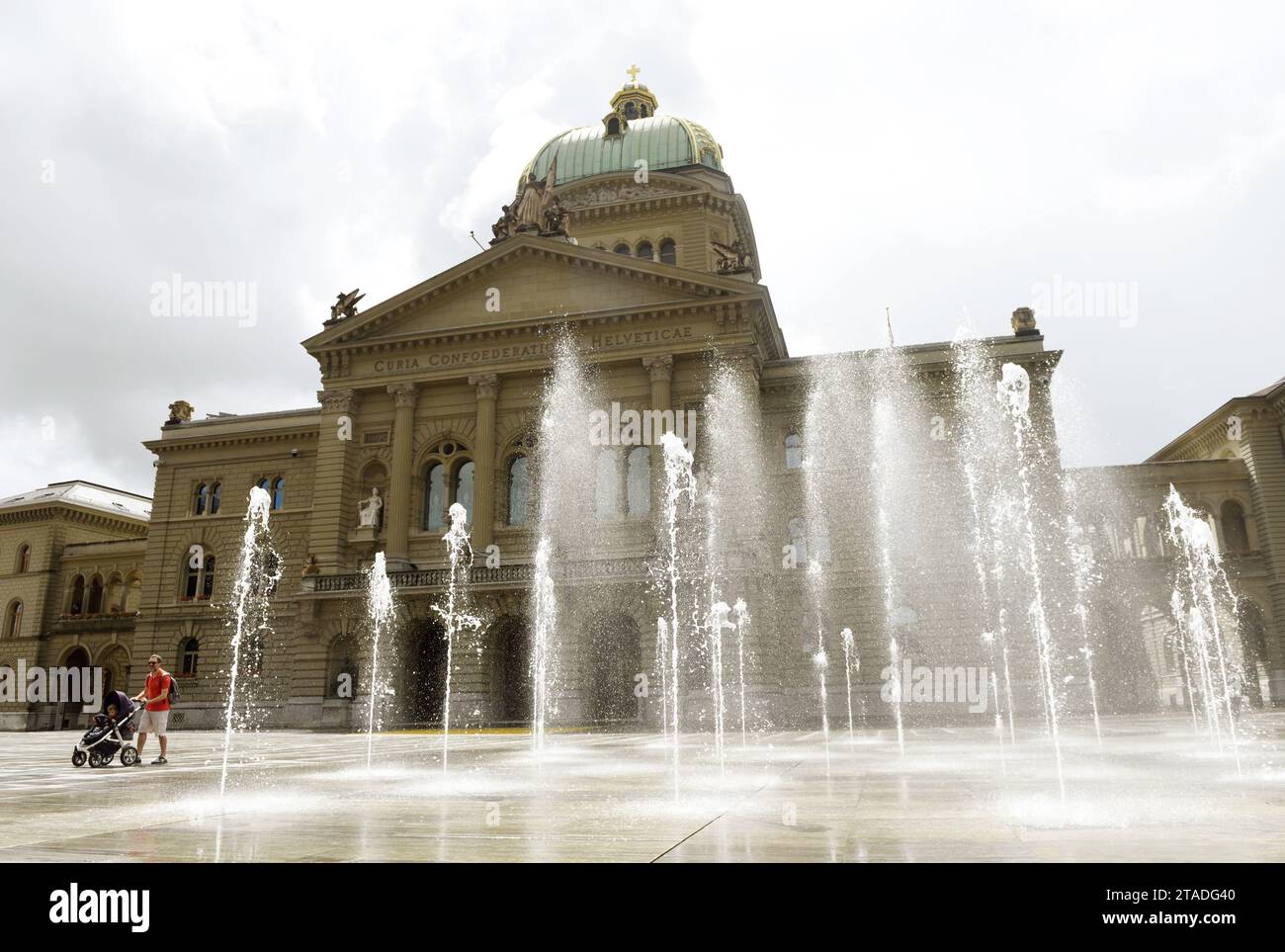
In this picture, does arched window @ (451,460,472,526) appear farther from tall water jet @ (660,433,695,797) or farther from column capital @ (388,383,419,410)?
tall water jet @ (660,433,695,797)

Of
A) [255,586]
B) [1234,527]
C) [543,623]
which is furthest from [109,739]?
[1234,527]

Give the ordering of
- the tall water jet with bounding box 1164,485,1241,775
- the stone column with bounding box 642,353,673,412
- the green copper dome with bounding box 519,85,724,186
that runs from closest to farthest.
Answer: the stone column with bounding box 642,353,673,412
the tall water jet with bounding box 1164,485,1241,775
the green copper dome with bounding box 519,85,724,186

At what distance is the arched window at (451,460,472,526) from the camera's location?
36156 millimetres

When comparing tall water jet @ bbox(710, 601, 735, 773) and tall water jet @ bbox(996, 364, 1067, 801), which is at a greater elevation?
tall water jet @ bbox(996, 364, 1067, 801)

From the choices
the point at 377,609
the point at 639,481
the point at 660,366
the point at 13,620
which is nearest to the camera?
the point at 377,609

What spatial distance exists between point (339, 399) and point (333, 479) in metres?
3.50

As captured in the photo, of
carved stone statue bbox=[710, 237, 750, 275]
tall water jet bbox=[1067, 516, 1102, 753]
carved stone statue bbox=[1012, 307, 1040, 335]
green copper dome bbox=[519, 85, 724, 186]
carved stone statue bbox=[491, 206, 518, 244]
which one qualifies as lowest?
tall water jet bbox=[1067, 516, 1102, 753]

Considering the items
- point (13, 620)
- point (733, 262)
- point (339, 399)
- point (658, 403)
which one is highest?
point (733, 262)

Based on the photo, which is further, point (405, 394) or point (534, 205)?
point (534, 205)

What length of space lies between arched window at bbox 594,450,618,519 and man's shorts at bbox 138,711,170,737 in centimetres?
2076

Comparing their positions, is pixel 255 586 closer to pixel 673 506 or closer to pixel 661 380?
pixel 673 506

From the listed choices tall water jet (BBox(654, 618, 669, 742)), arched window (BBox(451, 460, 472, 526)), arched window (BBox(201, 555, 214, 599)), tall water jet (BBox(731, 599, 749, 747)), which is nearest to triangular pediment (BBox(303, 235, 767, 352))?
arched window (BBox(451, 460, 472, 526))

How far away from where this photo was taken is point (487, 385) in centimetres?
3581
